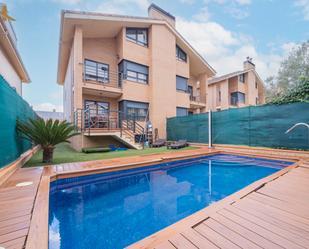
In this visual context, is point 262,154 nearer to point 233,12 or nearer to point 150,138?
point 150,138

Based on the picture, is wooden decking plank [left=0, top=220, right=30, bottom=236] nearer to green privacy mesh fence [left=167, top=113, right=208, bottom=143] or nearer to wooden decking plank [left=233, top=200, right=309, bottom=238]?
wooden decking plank [left=233, top=200, right=309, bottom=238]

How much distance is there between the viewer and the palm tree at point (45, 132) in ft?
17.0

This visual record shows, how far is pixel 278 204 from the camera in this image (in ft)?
7.82

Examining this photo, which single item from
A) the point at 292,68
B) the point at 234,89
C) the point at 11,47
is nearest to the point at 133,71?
the point at 11,47

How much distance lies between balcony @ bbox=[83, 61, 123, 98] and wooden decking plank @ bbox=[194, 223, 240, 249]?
9360 millimetres

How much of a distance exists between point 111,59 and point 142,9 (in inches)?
225

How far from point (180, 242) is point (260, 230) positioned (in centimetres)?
88

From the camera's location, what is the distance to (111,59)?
11.7 meters

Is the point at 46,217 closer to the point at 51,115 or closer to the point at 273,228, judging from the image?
the point at 273,228

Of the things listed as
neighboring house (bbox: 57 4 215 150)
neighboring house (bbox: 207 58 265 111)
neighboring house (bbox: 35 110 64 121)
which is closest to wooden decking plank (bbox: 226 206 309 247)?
neighboring house (bbox: 57 4 215 150)

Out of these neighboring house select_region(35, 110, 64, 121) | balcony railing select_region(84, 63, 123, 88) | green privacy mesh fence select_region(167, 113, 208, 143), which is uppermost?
balcony railing select_region(84, 63, 123, 88)

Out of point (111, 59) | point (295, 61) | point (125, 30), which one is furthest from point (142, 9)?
point (295, 61)

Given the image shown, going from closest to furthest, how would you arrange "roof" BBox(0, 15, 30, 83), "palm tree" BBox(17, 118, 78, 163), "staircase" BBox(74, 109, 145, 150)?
"palm tree" BBox(17, 118, 78, 163), "roof" BBox(0, 15, 30, 83), "staircase" BBox(74, 109, 145, 150)

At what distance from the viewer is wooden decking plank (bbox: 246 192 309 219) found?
2151 mm
